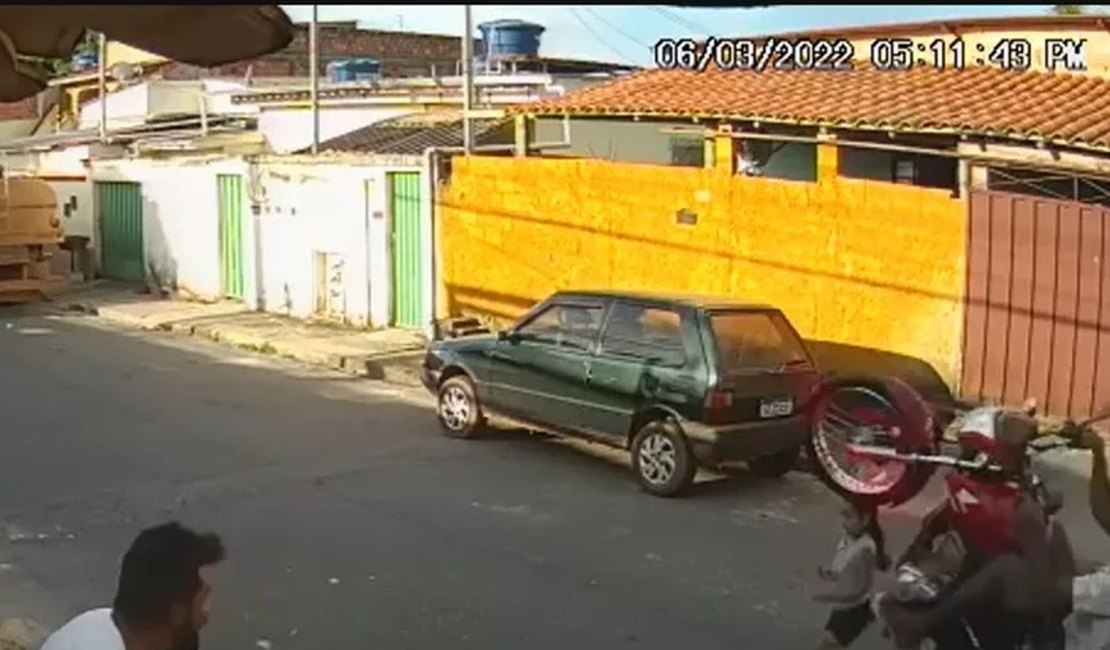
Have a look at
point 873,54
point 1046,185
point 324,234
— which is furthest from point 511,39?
point 1046,185

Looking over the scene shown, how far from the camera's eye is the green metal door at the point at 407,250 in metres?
19.9

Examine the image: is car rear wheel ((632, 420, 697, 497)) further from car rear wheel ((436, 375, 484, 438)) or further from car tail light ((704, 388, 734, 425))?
car rear wheel ((436, 375, 484, 438))

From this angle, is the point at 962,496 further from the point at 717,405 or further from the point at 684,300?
the point at 684,300

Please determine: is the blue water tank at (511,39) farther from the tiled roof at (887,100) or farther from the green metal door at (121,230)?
the tiled roof at (887,100)

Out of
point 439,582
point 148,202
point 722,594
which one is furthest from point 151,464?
point 148,202

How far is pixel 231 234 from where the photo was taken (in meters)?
24.3

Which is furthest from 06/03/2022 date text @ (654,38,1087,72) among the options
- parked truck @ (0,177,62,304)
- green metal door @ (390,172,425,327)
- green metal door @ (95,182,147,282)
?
green metal door @ (95,182,147,282)

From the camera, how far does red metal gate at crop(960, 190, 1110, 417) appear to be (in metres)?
12.7

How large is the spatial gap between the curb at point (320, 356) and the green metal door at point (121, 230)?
4868 mm

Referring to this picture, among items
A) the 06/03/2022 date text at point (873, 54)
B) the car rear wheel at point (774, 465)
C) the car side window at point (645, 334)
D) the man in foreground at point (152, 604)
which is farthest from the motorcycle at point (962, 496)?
the 06/03/2022 date text at point (873, 54)

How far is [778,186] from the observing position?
1530cm

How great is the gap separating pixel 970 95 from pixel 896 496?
10722 millimetres

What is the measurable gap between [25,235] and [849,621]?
70.7 ft

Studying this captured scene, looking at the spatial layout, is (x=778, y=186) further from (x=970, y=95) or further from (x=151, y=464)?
(x=151, y=464)
